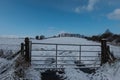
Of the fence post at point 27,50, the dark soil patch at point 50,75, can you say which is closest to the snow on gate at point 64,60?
the fence post at point 27,50

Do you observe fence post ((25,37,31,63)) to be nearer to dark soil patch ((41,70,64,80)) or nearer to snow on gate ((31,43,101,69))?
snow on gate ((31,43,101,69))

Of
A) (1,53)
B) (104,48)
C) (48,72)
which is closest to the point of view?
(48,72)

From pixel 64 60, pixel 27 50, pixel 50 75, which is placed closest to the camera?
pixel 50 75

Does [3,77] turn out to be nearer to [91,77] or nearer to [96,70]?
[91,77]

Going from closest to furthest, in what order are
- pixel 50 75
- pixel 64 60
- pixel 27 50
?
pixel 50 75
pixel 27 50
pixel 64 60

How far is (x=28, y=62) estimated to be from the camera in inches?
450

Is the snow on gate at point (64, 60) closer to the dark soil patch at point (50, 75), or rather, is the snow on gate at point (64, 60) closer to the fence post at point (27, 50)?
the fence post at point (27, 50)

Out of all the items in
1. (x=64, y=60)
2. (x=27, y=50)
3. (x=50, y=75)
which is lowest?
(x=50, y=75)

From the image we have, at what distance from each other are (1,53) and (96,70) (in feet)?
20.7

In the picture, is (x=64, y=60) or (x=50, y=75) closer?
(x=50, y=75)

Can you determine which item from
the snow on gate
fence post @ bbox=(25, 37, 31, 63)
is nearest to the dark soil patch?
the snow on gate

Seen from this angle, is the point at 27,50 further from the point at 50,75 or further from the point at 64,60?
the point at 64,60

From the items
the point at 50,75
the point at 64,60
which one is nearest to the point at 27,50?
the point at 50,75

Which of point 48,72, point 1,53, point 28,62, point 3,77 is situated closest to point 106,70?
point 48,72
